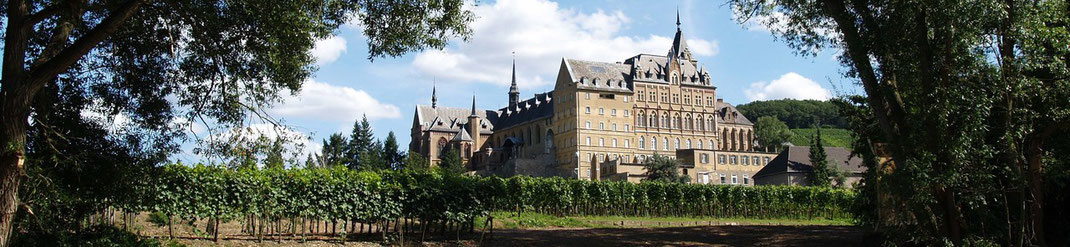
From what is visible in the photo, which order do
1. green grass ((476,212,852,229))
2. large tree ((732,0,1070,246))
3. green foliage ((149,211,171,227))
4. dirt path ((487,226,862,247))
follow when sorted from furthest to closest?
green grass ((476,212,852,229)) < dirt path ((487,226,862,247)) < green foliage ((149,211,171,227)) < large tree ((732,0,1070,246))

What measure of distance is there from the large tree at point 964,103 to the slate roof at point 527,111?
98.5 metres

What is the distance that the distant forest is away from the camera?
592 ft

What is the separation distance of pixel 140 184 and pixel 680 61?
99.2 metres

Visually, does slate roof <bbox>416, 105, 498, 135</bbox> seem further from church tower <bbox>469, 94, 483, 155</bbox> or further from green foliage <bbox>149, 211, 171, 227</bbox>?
green foliage <bbox>149, 211, 171, 227</bbox>

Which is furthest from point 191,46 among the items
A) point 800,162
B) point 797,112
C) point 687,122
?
point 797,112

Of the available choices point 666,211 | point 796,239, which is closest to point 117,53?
point 796,239

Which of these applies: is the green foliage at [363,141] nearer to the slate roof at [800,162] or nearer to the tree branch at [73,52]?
the slate roof at [800,162]

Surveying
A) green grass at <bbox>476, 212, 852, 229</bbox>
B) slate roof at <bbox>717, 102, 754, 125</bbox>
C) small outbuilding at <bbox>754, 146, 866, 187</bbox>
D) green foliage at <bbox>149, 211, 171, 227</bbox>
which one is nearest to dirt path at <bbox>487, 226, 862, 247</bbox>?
green grass at <bbox>476, 212, 852, 229</bbox>

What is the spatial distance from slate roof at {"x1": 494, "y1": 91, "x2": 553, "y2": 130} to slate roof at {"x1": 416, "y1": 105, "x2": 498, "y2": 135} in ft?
5.31

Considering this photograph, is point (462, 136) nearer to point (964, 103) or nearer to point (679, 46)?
point (679, 46)

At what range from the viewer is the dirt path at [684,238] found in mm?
20891

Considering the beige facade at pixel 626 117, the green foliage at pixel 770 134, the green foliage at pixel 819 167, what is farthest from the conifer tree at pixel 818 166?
the green foliage at pixel 770 134

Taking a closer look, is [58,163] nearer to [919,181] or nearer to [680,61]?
[919,181]

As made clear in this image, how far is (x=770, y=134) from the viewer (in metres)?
134
